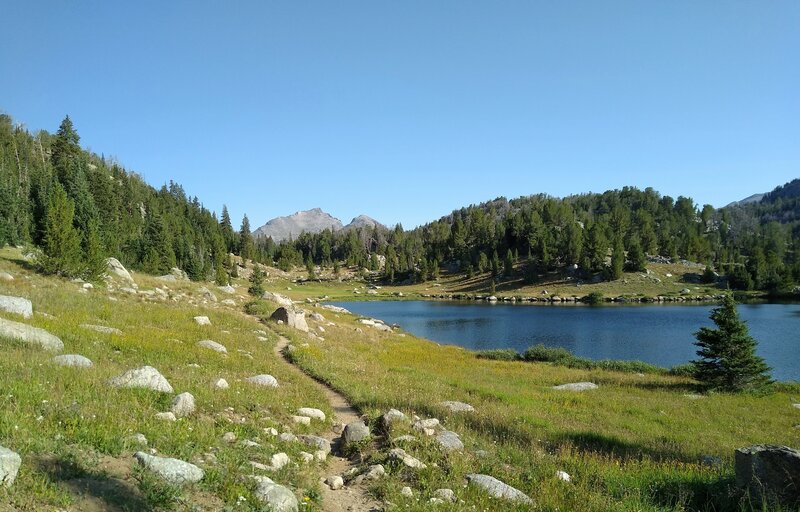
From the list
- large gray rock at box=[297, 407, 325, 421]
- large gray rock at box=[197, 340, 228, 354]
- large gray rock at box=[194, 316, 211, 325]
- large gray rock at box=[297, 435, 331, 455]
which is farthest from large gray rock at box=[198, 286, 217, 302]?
large gray rock at box=[297, 435, 331, 455]

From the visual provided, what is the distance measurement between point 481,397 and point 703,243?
184107 millimetres

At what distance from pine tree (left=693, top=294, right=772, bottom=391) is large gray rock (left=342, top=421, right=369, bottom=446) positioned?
25.6m

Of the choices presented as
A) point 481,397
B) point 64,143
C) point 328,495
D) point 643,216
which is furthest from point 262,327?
point 643,216

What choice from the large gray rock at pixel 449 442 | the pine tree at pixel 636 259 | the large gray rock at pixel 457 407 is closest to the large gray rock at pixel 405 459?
the large gray rock at pixel 449 442

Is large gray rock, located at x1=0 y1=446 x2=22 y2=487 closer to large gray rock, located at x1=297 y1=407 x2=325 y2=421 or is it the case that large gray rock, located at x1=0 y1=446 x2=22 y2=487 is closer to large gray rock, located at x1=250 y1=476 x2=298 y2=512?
large gray rock, located at x1=250 y1=476 x2=298 y2=512

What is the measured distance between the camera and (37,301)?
21016 millimetres

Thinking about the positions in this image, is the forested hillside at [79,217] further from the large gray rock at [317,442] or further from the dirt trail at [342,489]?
the large gray rock at [317,442]

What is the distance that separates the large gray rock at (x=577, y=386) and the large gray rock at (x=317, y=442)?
19.0 metres

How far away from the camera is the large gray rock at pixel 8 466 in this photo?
525cm

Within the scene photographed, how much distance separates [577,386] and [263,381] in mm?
19701

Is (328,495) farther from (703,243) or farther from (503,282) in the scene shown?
(703,243)

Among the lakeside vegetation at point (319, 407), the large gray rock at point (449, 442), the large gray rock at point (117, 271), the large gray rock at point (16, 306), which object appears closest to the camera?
the lakeside vegetation at point (319, 407)

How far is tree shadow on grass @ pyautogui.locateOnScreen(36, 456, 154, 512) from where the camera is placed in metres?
5.53

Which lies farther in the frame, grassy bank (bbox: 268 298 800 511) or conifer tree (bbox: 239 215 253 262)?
conifer tree (bbox: 239 215 253 262)
